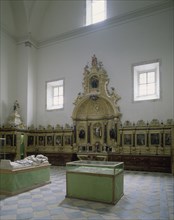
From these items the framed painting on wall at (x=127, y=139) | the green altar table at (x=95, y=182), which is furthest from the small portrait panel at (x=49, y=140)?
the green altar table at (x=95, y=182)

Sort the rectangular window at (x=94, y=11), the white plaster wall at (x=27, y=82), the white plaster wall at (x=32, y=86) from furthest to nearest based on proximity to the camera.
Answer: the white plaster wall at (x=32, y=86), the white plaster wall at (x=27, y=82), the rectangular window at (x=94, y=11)

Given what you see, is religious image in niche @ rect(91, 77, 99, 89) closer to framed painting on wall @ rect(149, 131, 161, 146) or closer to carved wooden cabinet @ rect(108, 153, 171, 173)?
carved wooden cabinet @ rect(108, 153, 171, 173)

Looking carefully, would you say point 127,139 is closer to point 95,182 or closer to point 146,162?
point 146,162

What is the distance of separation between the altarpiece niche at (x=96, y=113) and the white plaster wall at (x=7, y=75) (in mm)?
4675

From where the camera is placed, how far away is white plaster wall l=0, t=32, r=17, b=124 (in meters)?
14.9

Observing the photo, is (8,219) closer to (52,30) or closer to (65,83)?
(65,83)

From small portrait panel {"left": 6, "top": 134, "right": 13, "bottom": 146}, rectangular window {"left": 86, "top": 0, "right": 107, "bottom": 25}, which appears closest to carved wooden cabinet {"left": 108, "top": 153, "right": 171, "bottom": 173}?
small portrait panel {"left": 6, "top": 134, "right": 13, "bottom": 146}

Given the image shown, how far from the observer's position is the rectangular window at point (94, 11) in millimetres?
15289

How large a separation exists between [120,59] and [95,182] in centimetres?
942

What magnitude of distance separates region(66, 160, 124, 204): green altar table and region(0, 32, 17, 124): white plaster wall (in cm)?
964

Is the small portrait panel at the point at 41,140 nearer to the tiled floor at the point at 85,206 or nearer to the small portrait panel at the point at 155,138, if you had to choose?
the small portrait panel at the point at 155,138

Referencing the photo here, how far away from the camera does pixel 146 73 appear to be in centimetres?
1362

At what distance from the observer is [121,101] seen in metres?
13.4

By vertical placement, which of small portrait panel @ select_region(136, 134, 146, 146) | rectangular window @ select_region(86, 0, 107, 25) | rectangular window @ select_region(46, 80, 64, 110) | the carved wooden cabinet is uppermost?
rectangular window @ select_region(86, 0, 107, 25)
